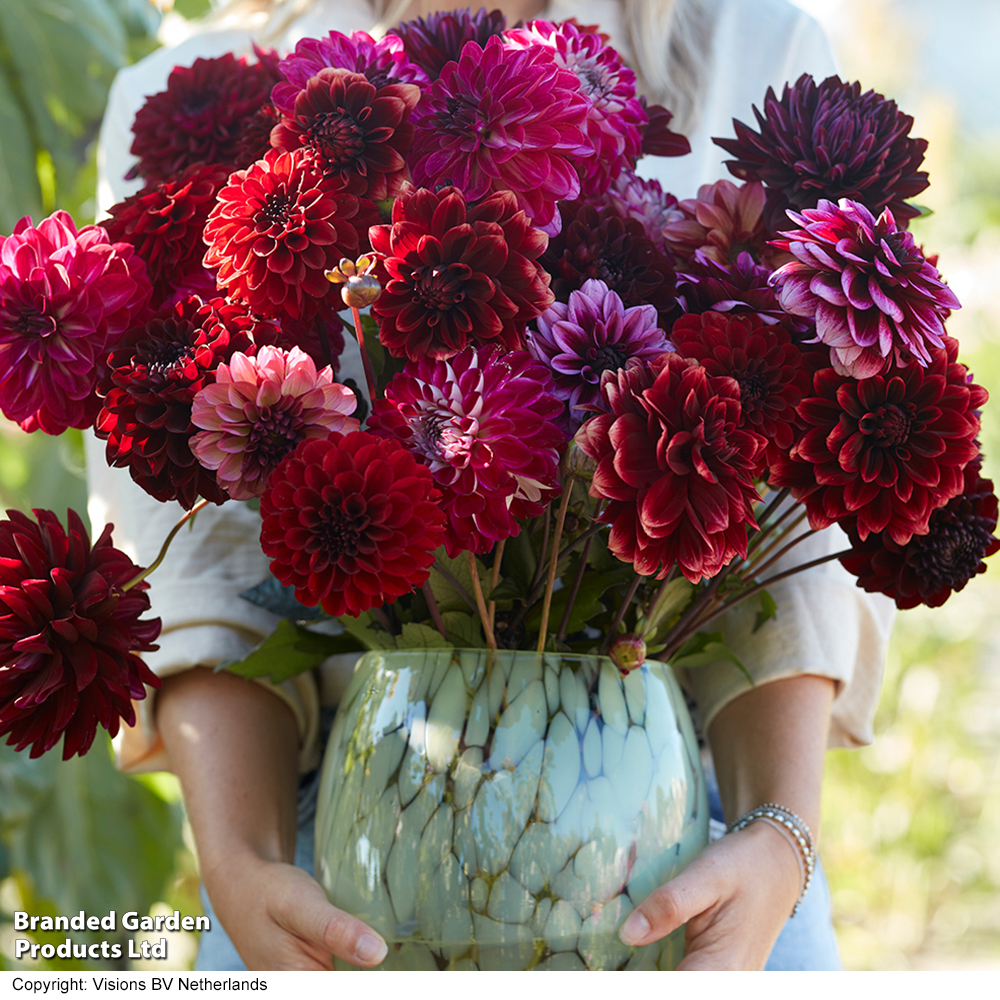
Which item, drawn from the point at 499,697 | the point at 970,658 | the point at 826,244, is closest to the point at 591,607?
the point at 499,697

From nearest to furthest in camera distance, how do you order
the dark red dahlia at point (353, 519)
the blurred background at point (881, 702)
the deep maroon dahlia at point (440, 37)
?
the dark red dahlia at point (353, 519) < the deep maroon dahlia at point (440, 37) < the blurred background at point (881, 702)

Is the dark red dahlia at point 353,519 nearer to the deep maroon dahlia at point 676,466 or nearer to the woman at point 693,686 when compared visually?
the deep maroon dahlia at point 676,466

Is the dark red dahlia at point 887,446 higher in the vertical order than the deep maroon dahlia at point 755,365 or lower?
lower

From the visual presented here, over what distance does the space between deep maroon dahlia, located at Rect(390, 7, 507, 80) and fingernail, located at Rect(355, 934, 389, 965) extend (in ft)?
1.09

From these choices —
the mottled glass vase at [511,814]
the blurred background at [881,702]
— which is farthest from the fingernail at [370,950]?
the blurred background at [881,702]

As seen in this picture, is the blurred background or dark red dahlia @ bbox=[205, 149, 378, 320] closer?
dark red dahlia @ bbox=[205, 149, 378, 320]

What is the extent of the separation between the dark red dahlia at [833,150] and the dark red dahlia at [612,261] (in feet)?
0.23

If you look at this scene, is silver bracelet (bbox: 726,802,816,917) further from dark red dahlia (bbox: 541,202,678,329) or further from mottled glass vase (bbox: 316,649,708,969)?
dark red dahlia (bbox: 541,202,678,329)

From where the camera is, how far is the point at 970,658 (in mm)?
2109

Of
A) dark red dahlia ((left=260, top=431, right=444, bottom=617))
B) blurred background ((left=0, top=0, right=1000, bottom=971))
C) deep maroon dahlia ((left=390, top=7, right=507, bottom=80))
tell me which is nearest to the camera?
dark red dahlia ((left=260, top=431, right=444, bottom=617))

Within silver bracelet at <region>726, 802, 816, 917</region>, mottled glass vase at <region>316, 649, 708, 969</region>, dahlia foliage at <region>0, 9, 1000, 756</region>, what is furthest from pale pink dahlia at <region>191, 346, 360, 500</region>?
silver bracelet at <region>726, 802, 816, 917</region>

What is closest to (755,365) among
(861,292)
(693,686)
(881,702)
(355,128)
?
(861,292)

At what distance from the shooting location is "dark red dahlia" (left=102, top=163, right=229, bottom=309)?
368 millimetres

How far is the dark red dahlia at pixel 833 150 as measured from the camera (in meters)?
0.37
